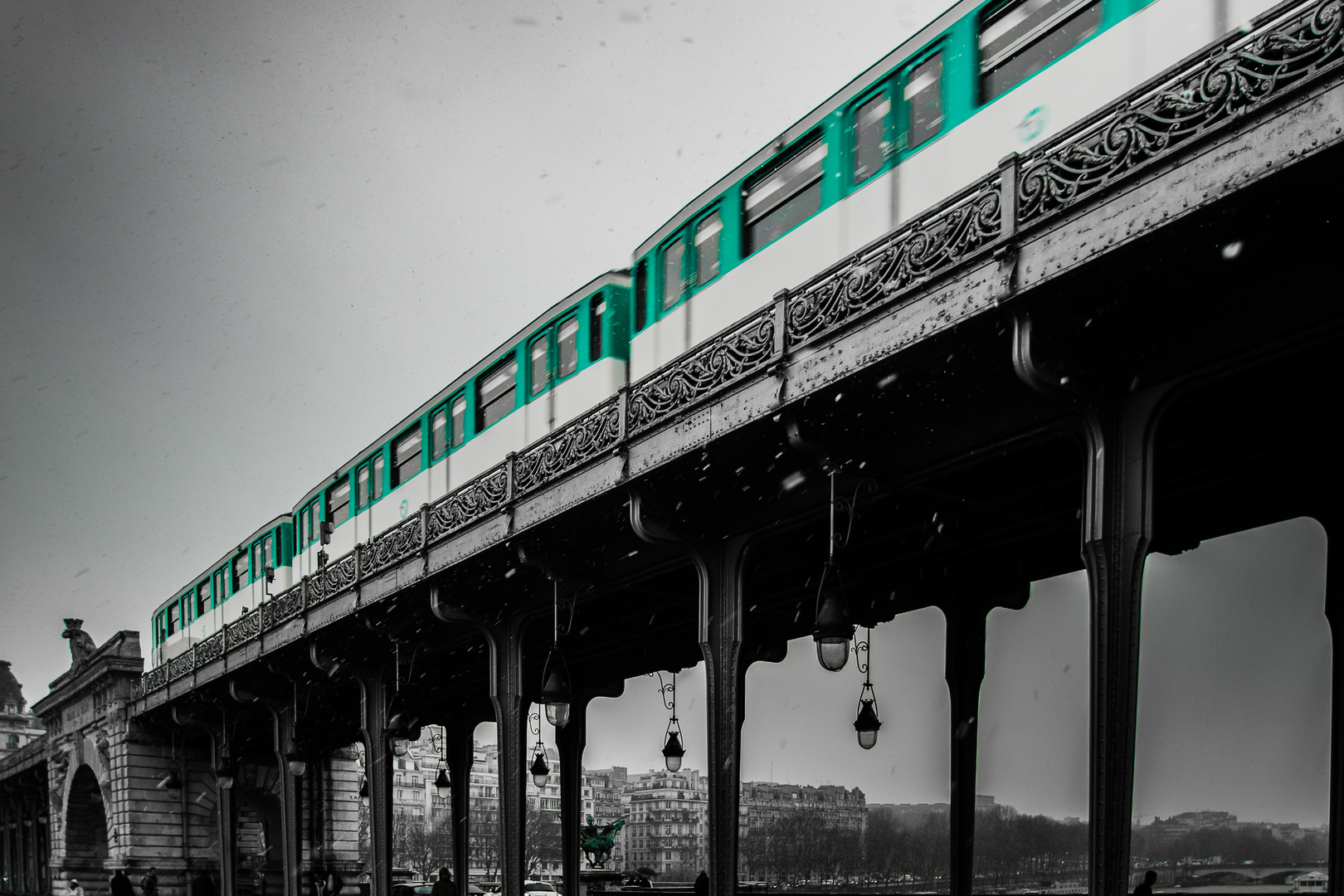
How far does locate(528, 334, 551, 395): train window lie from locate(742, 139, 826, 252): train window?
603 centimetres

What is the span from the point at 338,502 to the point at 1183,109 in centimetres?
2529

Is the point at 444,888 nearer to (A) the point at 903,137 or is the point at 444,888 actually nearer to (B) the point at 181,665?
(A) the point at 903,137

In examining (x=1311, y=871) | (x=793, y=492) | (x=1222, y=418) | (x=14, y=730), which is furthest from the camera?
(x=14, y=730)

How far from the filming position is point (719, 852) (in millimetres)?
13344

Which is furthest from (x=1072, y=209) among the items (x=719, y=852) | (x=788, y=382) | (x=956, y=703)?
(x=956, y=703)

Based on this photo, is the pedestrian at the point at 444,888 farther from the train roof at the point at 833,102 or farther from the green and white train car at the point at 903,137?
the train roof at the point at 833,102

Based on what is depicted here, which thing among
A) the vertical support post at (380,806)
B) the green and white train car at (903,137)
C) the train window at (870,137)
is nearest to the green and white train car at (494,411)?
the green and white train car at (903,137)

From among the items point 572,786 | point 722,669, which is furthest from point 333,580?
point 722,669

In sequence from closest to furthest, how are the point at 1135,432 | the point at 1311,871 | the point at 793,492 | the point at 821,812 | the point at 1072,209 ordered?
the point at 1072,209 → the point at 1135,432 → the point at 793,492 → the point at 1311,871 → the point at 821,812

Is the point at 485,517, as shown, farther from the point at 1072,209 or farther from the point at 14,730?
the point at 14,730

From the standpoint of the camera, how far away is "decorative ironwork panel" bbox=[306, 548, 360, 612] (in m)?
22.3

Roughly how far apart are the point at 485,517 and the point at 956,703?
744 cm

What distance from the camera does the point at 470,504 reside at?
712 inches

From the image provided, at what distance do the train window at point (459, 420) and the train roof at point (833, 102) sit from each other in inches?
290
